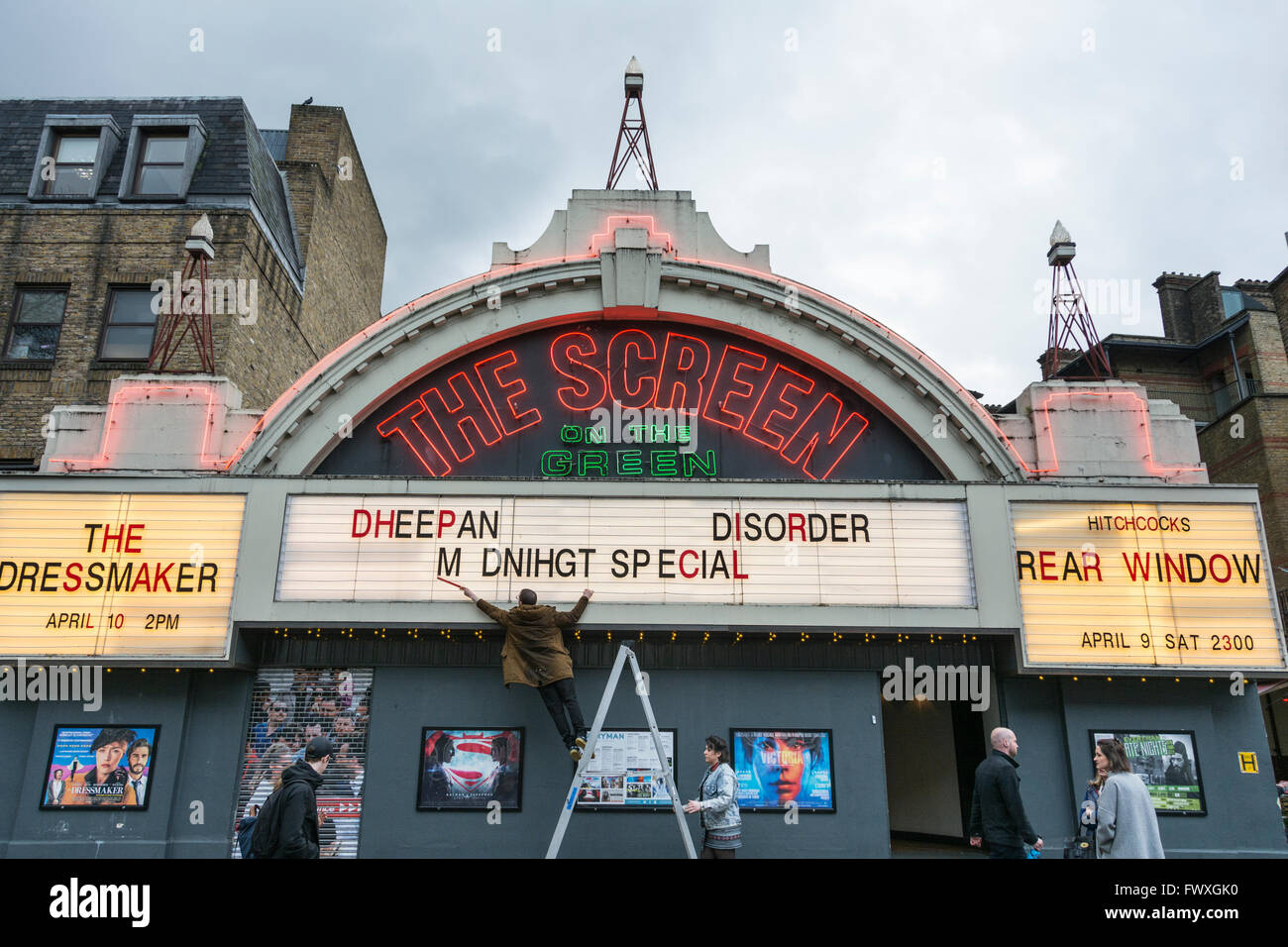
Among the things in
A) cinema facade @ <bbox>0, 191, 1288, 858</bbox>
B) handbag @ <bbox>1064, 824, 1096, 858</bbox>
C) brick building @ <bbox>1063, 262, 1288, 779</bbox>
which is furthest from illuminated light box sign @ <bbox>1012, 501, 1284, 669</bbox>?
brick building @ <bbox>1063, 262, 1288, 779</bbox>

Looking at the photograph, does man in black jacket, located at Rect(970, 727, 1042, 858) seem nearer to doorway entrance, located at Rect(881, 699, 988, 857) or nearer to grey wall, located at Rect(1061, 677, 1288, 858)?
grey wall, located at Rect(1061, 677, 1288, 858)

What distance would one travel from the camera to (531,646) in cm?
1092

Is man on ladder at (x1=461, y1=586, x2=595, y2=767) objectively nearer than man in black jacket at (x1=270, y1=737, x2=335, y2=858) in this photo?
No

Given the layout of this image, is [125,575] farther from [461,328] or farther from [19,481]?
[461,328]

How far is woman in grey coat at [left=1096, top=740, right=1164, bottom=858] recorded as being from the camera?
705 cm

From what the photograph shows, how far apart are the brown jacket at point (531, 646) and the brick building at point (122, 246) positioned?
10012 mm

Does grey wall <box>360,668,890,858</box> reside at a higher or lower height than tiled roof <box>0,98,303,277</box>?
lower

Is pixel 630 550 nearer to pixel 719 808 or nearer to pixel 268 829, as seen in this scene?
pixel 719 808

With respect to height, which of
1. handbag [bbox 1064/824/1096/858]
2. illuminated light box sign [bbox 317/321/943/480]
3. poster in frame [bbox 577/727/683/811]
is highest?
illuminated light box sign [bbox 317/321/943/480]

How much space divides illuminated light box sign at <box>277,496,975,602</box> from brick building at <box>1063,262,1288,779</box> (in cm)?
1774

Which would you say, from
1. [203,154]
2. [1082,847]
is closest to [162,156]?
[203,154]

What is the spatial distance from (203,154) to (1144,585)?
20526 millimetres

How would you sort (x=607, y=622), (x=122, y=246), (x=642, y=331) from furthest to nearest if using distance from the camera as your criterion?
(x=122, y=246) → (x=642, y=331) → (x=607, y=622)
